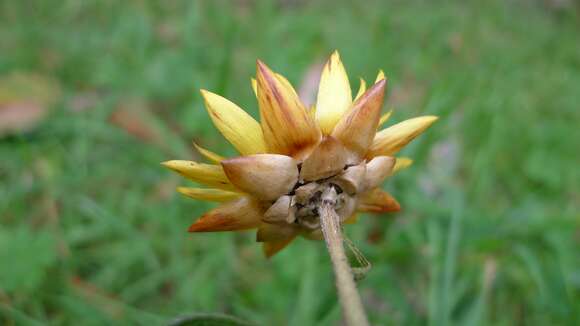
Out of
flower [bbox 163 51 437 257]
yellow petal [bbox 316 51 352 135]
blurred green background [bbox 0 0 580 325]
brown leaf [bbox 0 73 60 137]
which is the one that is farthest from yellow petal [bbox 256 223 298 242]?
brown leaf [bbox 0 73 60 137]

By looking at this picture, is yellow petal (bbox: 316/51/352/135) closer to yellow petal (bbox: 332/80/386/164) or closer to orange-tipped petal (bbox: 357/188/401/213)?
yellow petal (bbox: 332/80/386/164)

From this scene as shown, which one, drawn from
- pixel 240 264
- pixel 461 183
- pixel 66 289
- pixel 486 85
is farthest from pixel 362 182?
pixel 486 85

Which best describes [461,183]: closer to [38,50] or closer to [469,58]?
[469,58]

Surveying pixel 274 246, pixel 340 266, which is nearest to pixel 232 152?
pixel 274 246

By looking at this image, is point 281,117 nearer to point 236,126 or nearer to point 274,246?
point 236,126

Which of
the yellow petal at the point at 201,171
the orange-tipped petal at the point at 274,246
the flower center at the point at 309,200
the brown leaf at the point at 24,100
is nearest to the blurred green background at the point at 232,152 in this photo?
the brown leaf at the point at 24,100
